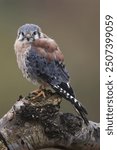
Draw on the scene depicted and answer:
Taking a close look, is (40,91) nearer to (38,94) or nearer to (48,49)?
(38,94)

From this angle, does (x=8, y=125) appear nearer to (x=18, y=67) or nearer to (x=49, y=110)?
(x=49, y=110)

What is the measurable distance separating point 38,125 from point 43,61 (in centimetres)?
21

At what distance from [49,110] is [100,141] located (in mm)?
223

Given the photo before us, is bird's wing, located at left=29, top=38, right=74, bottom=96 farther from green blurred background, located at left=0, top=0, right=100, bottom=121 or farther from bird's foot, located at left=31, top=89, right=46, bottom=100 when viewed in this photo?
green blurred background, located at left=0, top=0, right=100, bottom=121

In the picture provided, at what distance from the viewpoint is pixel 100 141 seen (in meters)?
1.71

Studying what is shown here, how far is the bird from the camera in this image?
65.9 inches

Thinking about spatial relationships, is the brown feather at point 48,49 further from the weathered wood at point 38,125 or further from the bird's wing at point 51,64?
the weathered wood at point 38,125

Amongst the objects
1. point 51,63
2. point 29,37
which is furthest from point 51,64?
point 29,37

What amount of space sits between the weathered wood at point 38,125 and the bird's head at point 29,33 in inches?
6.7

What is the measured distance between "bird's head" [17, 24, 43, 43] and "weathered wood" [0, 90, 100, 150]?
0.56 ft

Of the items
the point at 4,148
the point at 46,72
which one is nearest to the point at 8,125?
the point at 4,148

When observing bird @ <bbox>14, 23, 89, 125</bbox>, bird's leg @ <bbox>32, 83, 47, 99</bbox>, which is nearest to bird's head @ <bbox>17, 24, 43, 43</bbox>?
bird @ <bbox>14, 23, 89, 125</bbox>

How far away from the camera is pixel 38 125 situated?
161 centimetres

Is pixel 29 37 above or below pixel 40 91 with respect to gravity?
above
